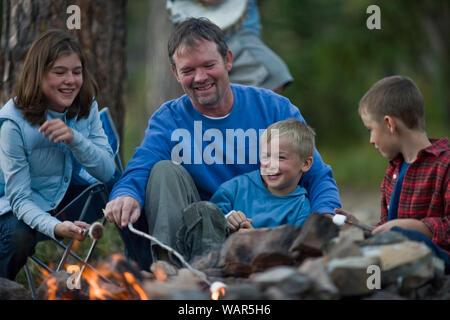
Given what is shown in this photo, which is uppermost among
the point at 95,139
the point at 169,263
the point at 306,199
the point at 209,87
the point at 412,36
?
the point at 412,36

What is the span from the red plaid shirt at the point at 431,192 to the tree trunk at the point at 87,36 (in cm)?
202

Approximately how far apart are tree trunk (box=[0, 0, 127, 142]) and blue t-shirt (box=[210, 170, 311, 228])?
121 cm

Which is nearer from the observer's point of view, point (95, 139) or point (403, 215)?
point (403, 215)

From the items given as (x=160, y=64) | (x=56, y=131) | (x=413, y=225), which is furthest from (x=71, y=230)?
(x=160, y=64)

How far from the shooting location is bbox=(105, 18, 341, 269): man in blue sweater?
3.35 metres

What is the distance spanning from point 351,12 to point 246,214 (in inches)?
352

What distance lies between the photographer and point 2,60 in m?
4.30

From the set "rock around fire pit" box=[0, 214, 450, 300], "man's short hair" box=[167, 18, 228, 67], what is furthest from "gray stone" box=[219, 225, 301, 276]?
"man's short hair" box=[167, 18, 228, 67]

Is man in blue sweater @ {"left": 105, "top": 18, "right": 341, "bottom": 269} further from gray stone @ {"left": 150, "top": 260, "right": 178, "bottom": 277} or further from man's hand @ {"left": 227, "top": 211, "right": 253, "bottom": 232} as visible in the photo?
gray stone @ {"left": 150, "top": 260, "right": 178, "bottom": 277}

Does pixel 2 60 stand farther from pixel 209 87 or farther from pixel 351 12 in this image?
pixel 351 12

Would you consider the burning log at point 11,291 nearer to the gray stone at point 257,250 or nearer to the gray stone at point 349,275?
the gray stone at point 257,250

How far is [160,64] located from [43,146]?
186 inches
